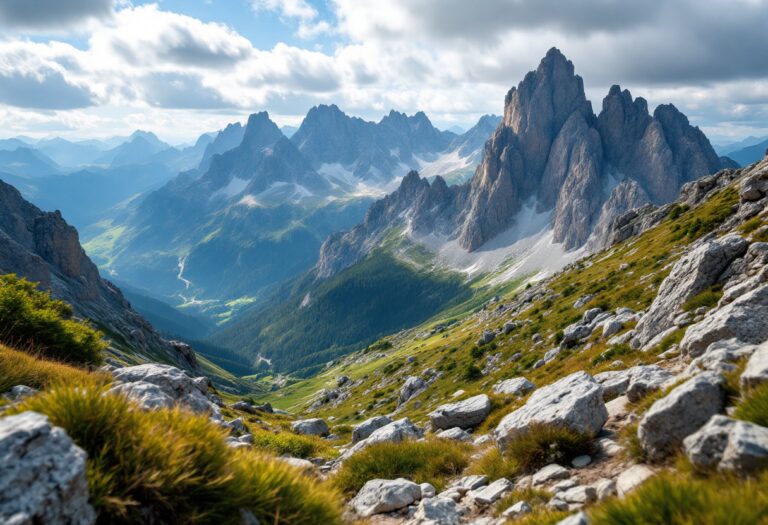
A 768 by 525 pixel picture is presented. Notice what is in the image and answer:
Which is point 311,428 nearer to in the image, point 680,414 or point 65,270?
point 680,414

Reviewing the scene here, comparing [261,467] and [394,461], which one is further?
[394,461]

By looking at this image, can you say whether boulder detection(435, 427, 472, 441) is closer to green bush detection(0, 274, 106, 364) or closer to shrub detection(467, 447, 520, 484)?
shrub detection(467, 447, 520, 484)

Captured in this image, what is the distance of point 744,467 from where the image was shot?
6.09 meters

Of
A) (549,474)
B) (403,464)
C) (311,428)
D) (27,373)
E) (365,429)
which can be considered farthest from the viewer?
(311,428)

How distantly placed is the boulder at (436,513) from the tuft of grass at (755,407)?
5.90m

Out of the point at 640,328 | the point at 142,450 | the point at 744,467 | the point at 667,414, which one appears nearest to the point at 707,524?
the point at 744,467

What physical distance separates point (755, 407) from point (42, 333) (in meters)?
22.0

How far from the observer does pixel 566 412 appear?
1150 cm

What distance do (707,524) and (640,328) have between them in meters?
21.2

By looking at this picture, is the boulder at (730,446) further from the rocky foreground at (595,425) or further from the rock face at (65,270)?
the rock face at (65,270)

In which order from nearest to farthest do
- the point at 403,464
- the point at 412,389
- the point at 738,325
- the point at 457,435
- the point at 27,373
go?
1. the point at 27,373
2. the point at 738,325
3. the point at 403,464
4. the point at 457,435
5. the point at 412,389

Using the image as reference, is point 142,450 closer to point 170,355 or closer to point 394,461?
point 394,461

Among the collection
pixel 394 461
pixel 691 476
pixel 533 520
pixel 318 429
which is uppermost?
pixel 691 476

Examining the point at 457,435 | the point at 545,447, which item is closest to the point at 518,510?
the point at 545,447
